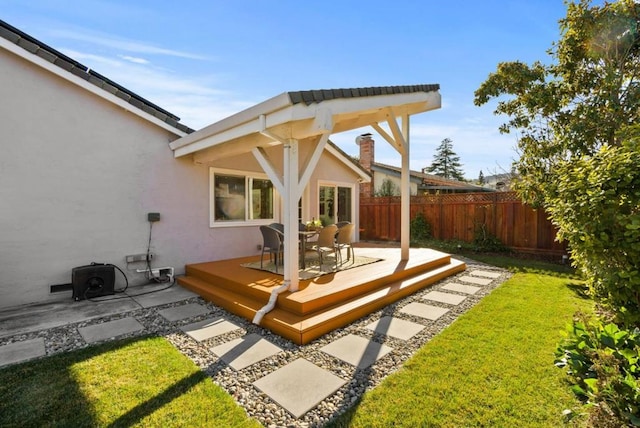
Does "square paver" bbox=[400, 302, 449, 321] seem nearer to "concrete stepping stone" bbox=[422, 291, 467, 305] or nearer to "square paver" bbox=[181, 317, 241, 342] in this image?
"concrete stepping stone" bbox=[422, 291, 467, 305]

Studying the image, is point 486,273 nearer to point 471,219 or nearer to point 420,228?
point 471,219

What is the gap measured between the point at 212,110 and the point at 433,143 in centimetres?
3973

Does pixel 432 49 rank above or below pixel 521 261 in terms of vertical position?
above

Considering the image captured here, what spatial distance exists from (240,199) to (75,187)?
3572 mm

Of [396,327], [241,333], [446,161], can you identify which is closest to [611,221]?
[396,327]

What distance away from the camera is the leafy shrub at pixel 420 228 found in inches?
498

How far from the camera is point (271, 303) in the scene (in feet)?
14.6

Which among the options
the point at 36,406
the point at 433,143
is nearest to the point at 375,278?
the point at 36,406

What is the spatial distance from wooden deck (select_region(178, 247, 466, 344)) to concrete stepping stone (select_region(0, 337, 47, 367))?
235 cm

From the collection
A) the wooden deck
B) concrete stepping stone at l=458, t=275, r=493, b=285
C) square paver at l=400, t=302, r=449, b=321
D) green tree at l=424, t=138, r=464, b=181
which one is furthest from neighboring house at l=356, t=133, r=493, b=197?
green tree at l=424, t=138, r=464, b=181

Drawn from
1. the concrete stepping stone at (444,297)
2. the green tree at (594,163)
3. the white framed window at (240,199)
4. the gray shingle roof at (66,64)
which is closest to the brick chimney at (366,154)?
the green tree at (594,163)

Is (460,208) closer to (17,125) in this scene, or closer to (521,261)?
(521,261)

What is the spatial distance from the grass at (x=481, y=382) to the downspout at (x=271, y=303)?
2116 mm

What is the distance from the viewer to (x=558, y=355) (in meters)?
2.90
